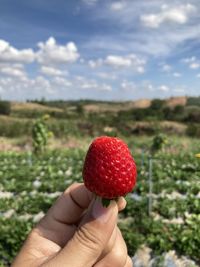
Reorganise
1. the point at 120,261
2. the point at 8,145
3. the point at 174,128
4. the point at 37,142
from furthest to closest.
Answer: the point at 174,128 → the point at 8,145 → the point at 37,142 → the point at 120,261

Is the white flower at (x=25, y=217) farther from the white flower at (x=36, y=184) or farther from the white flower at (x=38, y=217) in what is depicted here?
the white flower at (x=36, y=184)

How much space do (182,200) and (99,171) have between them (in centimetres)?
599

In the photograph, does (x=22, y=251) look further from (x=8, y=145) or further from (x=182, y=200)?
(x=8, y=145)

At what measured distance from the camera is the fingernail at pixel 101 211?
1.78 metres

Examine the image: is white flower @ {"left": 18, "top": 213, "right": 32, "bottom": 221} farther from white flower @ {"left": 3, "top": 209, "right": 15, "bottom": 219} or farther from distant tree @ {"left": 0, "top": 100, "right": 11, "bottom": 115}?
distant tree @ {"left": 0, "top": 100, "right": 11, "bottom": 115}

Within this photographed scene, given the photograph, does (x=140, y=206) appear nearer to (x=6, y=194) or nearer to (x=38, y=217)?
(x=38, y=217)

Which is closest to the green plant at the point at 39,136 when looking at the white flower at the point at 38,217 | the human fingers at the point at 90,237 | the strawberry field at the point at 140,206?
the strawberry field at the point at 140,206

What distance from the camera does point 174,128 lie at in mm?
26516

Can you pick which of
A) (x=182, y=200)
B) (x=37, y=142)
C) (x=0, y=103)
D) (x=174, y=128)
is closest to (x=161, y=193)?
(x=182, y=200)

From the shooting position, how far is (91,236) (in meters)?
1.83

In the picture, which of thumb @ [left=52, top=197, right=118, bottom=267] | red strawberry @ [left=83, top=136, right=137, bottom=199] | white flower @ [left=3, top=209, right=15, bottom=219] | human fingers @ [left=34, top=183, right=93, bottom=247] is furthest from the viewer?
white flower @ [left=3, top=209, right=15, bottom=219]

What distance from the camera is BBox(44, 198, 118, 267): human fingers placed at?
179 centimetres

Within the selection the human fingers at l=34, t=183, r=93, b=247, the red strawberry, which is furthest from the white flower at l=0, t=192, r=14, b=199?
the red strawberry

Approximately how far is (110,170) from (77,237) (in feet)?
1.26
